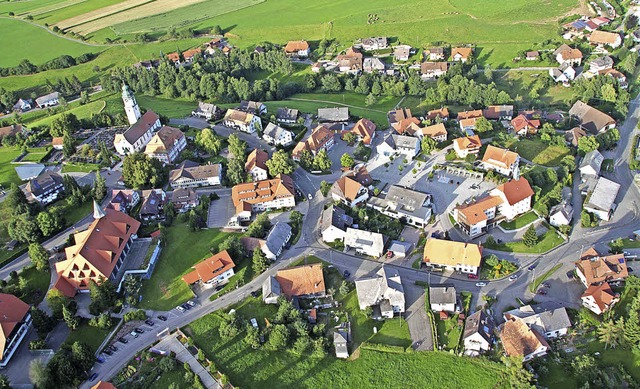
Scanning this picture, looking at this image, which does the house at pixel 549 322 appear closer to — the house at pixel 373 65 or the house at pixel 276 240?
the house at pixel 276 240

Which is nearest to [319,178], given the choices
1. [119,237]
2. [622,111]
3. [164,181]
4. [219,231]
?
[219,231]

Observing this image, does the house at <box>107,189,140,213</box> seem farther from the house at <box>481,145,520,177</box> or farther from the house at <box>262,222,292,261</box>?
the house at <box>481,145,520,177</box>

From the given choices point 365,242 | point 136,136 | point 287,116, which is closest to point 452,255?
point 365,242

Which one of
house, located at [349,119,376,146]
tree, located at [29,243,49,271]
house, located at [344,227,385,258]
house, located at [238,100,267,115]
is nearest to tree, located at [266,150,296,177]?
house, located at [349,119,376,146]

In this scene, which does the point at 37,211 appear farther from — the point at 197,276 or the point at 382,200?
the point at 382,200

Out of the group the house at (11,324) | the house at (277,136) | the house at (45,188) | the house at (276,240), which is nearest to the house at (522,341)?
the house at (276,240)

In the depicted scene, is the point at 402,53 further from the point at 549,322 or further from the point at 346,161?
the point at 549,322
